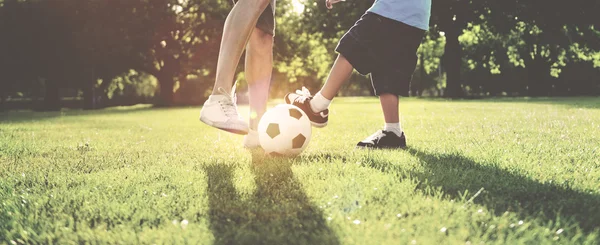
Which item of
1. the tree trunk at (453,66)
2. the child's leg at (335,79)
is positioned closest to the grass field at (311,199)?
the child's leg at (335,79)

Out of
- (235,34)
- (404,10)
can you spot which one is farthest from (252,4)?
(404,10)

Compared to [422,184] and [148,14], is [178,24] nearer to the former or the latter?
[148,14]

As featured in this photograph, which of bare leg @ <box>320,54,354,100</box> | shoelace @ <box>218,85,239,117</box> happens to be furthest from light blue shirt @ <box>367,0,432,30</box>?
shoelace @ <box>218,85,239,117</box>

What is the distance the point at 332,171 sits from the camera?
282 centimetres

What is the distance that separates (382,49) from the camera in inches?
161

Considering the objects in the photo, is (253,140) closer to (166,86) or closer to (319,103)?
(319,103)

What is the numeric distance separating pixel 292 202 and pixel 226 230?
1.37 feet

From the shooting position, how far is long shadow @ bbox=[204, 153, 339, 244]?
1.67 meters

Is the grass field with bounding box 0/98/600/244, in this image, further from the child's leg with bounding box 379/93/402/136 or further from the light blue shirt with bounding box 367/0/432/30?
the light blue shirt with bounding box 367/0/432/30

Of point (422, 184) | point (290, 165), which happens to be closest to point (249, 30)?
point (290, 165)

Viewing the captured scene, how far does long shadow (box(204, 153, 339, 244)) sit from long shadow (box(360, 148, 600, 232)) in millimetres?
649

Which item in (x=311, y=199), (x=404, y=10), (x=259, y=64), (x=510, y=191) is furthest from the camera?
(x=259, y=64)

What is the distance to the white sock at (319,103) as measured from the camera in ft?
14.1

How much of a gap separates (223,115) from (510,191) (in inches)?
83.8
